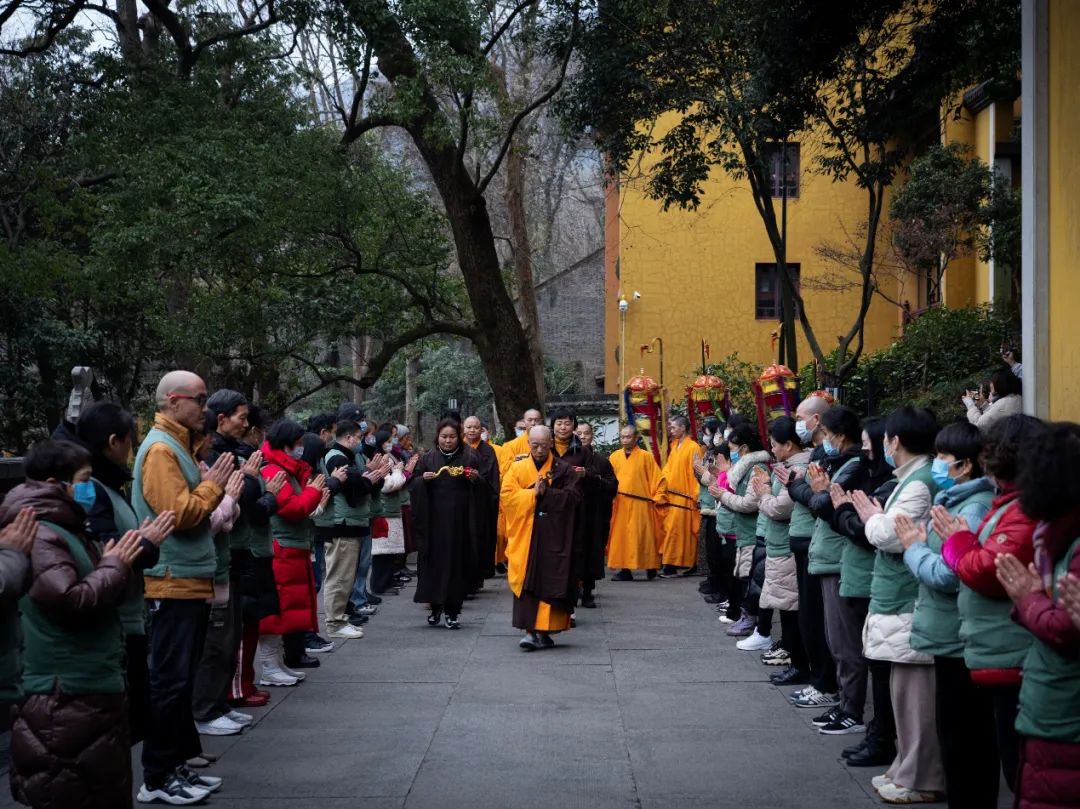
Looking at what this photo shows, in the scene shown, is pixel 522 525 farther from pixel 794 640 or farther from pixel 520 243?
pixel 520 243

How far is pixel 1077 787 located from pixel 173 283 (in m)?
17.8

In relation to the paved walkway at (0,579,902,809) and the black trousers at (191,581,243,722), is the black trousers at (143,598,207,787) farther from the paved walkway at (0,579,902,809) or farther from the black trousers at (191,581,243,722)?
the black trousers at (191,581,243,722)

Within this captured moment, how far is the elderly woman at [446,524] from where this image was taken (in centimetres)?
1252

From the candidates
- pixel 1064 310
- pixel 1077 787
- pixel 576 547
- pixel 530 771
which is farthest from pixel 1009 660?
pixel 576 547

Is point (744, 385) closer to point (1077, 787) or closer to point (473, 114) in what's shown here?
point (473, 114)

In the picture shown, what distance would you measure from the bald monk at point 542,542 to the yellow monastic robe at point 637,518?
17.5ft

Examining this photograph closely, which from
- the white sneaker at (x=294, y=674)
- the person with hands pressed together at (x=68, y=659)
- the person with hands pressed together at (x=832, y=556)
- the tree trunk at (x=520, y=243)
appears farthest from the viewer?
the tree trunk at (x=520, y=243)

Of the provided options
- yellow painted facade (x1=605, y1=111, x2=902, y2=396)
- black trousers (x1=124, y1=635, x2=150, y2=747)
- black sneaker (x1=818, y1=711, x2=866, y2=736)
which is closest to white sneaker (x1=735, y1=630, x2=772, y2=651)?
black sneaker (x1=818, y1=711, x2=866, y2=736)

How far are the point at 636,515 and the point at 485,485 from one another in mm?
3490

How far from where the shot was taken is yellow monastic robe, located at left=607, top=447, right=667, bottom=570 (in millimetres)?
16812

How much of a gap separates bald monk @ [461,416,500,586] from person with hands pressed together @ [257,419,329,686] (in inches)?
147

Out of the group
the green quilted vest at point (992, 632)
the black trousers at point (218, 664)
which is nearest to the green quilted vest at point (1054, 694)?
the green quilted vest at point (992, 632)

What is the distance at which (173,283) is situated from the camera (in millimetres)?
20078

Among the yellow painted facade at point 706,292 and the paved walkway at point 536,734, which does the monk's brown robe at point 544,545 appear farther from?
the yellow painted facade at point 706,292
